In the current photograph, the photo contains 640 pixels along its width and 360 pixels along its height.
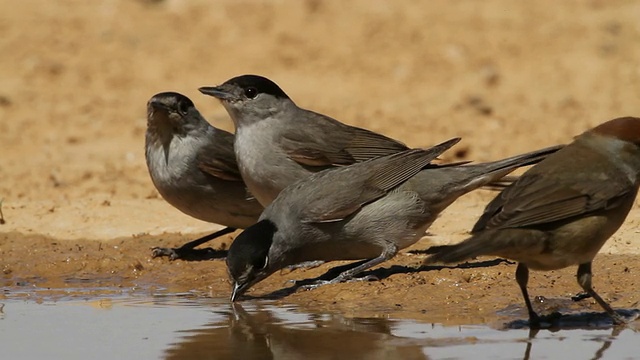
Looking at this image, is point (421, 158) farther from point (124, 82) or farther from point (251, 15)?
point (251, 15)

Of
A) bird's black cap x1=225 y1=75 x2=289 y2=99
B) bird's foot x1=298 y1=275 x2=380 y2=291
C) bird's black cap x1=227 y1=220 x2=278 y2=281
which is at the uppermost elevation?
bird's black cap x1=225 y1=75 x2=289 y2=99

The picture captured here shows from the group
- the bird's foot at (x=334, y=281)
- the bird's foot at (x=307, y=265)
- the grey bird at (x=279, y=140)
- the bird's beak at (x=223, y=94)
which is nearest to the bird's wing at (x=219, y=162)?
the grey bird at (x=279, y=140)

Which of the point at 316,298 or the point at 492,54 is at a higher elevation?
the point at 492,54

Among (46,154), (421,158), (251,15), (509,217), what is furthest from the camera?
(251,15)

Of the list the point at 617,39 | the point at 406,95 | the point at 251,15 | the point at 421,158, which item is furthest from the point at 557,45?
the point at 421,158

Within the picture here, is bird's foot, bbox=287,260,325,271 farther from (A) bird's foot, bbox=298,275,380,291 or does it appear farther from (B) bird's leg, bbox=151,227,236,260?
(B) bird's leg, bbox=151,227,236,260

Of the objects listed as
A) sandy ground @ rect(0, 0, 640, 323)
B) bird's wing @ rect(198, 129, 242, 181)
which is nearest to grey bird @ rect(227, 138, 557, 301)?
sandy ground @ rect(0, 0, 640, 323)

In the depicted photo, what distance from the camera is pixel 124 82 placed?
17.5m

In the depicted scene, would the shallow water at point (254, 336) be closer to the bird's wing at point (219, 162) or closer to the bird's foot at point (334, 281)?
the bird's foot at point (334, 281)

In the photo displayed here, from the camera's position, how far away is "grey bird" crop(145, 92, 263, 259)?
10.7 meters

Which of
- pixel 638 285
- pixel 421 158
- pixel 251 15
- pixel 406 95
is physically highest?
pixel 251 15

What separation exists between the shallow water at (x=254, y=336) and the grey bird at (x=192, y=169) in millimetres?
1353

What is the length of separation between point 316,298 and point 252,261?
27.4 inches

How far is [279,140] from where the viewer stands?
10.5m
